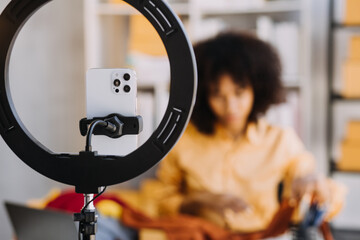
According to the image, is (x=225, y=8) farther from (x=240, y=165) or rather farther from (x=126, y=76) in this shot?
(x=126, y=76)

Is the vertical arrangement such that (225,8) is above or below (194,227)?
above

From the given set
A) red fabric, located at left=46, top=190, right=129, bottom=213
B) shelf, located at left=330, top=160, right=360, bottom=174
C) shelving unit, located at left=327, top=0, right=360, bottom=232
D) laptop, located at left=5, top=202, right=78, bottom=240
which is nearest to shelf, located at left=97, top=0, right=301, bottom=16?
shelving unit, located at left=327, top=0, right=360, bottom=232

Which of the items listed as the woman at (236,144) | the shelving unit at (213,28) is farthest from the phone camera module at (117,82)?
the shelving unit at (213,28)

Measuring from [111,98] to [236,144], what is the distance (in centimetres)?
125

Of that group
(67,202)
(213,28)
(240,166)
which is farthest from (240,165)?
(213,28)

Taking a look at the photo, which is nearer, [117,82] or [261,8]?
[117,82]

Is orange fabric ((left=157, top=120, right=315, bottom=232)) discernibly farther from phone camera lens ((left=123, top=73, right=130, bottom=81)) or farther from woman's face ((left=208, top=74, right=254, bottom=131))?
phone camera lens ((left=123, top=73, right=130, bottom=81))

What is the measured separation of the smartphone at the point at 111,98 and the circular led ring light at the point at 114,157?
2 centimetres

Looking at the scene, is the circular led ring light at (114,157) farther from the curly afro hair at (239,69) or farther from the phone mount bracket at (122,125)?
the curly afro hair at (239,69)

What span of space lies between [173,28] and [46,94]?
195 cm

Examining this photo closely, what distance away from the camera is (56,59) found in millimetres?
2348

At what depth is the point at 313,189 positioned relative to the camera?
1.28 metres

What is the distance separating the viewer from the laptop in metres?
0.82

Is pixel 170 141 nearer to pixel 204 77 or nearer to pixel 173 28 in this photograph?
pixel 173 28
